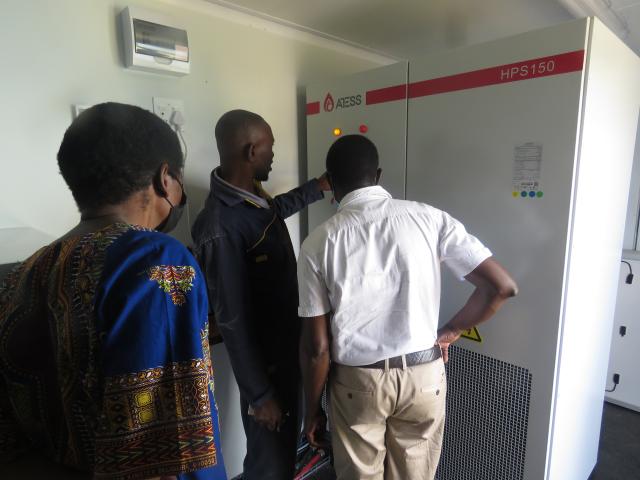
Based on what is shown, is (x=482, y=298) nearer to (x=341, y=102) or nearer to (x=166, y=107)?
(x=341, y=102)

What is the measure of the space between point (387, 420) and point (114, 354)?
894 mm

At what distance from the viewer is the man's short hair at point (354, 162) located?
117cm

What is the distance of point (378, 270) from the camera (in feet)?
3.53

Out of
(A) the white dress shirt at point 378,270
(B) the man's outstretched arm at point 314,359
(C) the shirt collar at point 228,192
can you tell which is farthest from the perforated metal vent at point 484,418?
(C) the shirt collar at point 228,192

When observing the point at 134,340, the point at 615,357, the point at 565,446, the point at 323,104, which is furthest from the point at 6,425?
the point at 615,357

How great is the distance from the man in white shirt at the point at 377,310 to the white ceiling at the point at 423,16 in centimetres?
76

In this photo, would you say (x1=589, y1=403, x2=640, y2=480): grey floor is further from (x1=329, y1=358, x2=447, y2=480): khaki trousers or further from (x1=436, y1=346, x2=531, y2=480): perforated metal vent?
(x1=329, y1=358, x2=447, y2=480): khaki trousers

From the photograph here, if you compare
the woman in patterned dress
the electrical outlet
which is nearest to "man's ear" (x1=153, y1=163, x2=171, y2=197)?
the woman in patterned dress

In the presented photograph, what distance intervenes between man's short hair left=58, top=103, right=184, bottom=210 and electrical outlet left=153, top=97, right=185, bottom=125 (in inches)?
31.3

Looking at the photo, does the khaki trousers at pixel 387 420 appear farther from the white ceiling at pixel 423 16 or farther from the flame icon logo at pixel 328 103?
the white ceiling at pixel 423 16

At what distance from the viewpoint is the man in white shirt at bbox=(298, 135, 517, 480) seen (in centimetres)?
108

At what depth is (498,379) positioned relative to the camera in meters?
1.34

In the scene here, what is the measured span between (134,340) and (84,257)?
0.16 meters

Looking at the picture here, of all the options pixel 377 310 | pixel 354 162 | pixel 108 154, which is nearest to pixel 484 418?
pixel 377 310
